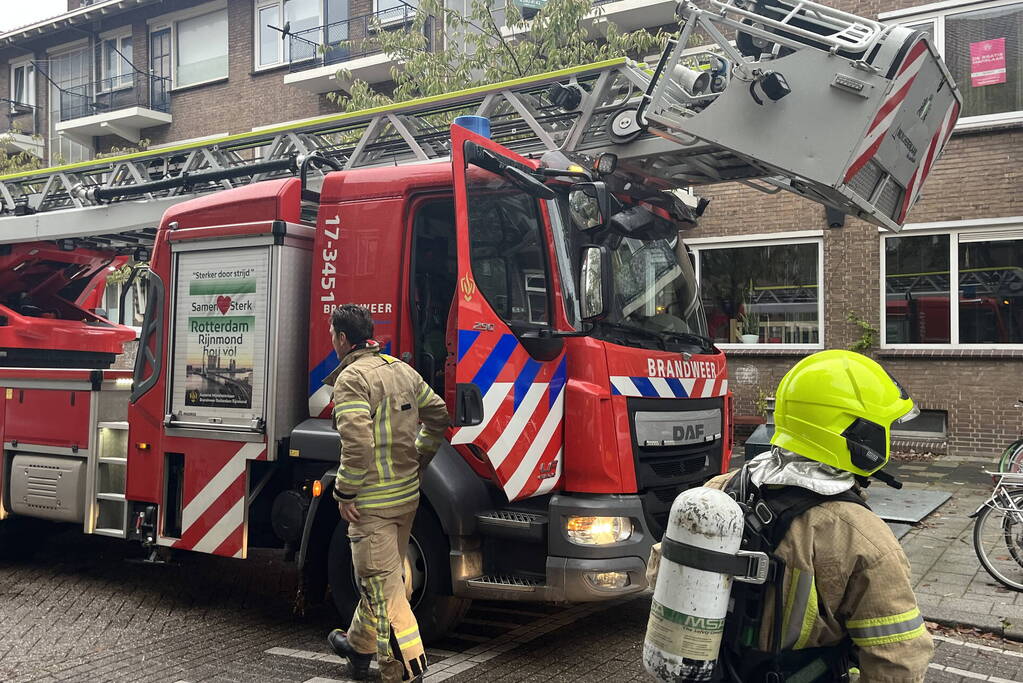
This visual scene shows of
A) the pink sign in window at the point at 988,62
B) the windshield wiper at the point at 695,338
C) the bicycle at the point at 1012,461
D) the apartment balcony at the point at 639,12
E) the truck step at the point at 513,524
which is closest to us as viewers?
the truck step at the point at 513,524

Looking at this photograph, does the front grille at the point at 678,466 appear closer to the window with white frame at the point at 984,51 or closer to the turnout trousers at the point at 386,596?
the turnout trousers at the point at 386,596

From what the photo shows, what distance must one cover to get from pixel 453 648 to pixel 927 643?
3.49m

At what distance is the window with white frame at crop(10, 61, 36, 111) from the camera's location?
24.6m

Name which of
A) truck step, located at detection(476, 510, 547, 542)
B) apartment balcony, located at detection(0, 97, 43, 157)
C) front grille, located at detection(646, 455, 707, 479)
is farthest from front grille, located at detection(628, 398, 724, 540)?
apartment balcony, located at detection(0, 97, 43, 157)

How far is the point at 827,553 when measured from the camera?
6.72ft

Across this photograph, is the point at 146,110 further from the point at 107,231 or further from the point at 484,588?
the point at 484,588

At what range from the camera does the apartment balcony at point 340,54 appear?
17828 millimetres

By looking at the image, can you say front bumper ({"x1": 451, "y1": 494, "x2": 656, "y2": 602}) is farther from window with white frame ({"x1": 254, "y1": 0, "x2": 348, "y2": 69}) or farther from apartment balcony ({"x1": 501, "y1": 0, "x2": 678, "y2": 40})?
window with white frame ({"x1": 254, "y1": 0, "x2": 348, "y2": 69})

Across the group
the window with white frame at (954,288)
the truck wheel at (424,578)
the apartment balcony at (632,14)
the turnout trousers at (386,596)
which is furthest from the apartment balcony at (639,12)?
the turnout trousers at (386,596)

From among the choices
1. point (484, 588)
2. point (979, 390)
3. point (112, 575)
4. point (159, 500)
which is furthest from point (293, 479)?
point (979, 390)

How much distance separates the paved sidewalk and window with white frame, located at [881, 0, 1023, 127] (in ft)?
17.6

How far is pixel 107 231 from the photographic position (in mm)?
7297

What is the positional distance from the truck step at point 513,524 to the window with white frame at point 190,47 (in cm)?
1849

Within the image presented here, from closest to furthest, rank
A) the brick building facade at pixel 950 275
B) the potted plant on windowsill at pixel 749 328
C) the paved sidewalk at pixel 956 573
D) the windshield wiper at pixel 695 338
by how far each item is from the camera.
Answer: the windshield wiper at pixel 695 338 → the paved sidewalk at pixel 956 573 → the brick building facade at pixel 950 275 → the potted plant on windowsill at pixel 749 328
